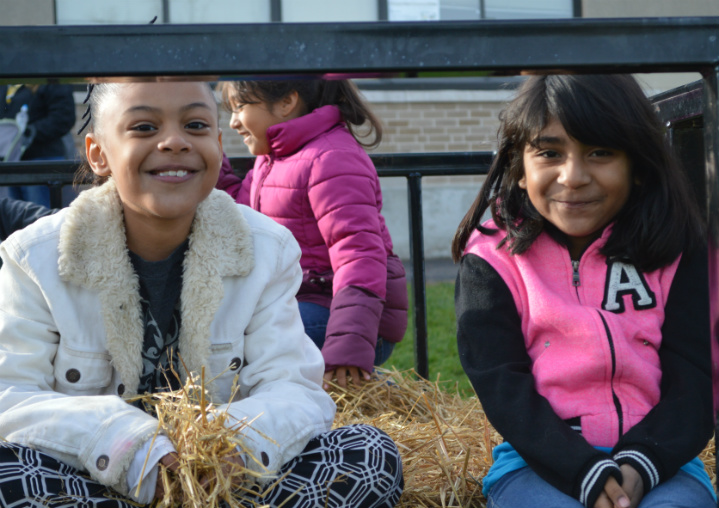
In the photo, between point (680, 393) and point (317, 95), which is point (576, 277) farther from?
point (317, 95)

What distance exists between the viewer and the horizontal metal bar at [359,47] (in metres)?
1.05

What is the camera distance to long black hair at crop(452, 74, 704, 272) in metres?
2.04

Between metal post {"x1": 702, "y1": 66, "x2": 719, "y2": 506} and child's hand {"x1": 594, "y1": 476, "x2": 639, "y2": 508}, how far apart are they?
0.66m

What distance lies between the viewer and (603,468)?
1810mm

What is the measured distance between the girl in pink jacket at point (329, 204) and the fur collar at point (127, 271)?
2.82 feet

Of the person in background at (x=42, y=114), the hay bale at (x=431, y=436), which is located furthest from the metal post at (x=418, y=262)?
the person in background at (x=42, y=114)

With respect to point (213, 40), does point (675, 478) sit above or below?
below

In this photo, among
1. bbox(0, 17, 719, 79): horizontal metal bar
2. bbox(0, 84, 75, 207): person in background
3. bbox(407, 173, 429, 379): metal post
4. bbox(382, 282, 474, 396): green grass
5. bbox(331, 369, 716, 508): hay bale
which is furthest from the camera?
bbox(0, 84, 75, 207): person in background

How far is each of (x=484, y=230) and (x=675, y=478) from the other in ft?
2.42

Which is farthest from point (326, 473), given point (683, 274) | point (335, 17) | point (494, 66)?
point (335, 17)

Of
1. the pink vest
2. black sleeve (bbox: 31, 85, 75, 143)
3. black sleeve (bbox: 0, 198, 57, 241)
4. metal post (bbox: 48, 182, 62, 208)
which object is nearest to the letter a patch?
the pink vest

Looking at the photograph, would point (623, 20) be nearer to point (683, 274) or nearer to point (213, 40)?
point (213, 40)

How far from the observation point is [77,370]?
2.07 m

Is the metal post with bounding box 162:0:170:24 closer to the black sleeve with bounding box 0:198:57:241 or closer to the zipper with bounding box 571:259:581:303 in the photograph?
the black sleeve with bounding box 0:198:57:241
